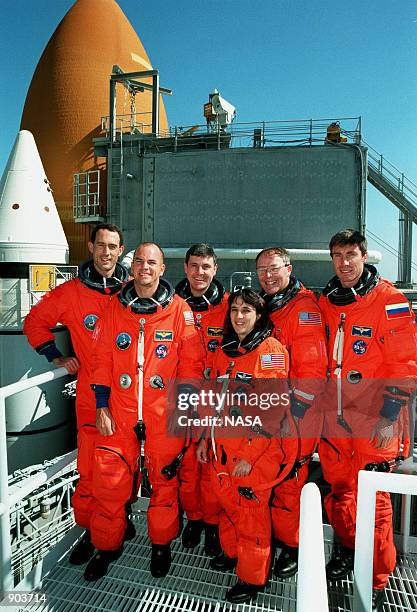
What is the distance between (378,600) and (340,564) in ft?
0.82

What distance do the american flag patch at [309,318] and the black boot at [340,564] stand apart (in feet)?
4.53

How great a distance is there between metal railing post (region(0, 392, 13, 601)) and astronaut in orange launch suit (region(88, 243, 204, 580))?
1.44 ft

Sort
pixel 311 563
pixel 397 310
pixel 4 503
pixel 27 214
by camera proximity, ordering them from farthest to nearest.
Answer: pixel 27 214
pixel 397 310
pixel 4 503
pixel 311 563

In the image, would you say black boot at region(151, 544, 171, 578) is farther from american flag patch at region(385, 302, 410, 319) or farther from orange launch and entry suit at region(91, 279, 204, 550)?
american flag patch at region(385, 302, 410, 319)

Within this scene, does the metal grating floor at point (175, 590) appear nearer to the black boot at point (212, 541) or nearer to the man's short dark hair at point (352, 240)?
the black boot at point (212, 541)

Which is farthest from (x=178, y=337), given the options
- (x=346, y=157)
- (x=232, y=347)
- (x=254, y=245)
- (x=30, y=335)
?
(x=346, y=157)

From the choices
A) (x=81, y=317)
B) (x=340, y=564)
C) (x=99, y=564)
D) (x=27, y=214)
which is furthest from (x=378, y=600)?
(x=27, y=214)

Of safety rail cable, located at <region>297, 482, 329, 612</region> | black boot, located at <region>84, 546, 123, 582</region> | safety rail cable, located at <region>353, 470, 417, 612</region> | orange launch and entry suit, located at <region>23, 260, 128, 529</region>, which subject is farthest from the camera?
orange launch and entry suit, located at <region>23, 260, 128, 529</region>

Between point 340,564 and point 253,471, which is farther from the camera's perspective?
point 340,564

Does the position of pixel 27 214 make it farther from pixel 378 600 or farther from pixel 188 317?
pixel 378 600

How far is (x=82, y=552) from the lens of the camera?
254cm

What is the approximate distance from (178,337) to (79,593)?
1526 mm

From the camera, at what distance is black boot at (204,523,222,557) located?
264 cm

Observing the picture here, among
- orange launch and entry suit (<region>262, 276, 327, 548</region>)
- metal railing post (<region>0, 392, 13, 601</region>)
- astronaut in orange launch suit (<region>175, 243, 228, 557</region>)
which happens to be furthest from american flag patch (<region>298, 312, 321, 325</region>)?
metal railing post (<region>0, 392, 13, 601</region>)
